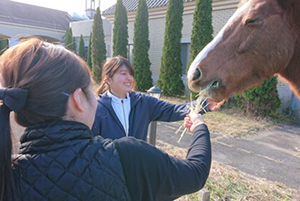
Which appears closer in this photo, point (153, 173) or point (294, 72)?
point (153, 173)

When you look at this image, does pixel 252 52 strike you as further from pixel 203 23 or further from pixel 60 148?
pixel 203 23

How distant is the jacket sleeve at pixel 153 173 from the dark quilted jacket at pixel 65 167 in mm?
45

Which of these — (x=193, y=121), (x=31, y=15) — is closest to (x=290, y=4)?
(x=193, y=121)

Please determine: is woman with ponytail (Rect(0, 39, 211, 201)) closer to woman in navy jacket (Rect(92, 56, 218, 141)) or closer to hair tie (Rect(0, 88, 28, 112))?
hair tie (Rect(0, 88, 28, 112))

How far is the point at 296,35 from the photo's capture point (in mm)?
1769

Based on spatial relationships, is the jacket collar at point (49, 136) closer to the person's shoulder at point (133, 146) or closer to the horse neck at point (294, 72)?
the person's shoulder at point (133, 146)

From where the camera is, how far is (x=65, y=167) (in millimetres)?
873

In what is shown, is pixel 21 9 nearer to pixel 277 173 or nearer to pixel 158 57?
pixel 158 57

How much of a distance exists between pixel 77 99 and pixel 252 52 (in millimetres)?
1502

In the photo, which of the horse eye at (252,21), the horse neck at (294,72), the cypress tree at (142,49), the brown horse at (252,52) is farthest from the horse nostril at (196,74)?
the cypress tree at (142,49)

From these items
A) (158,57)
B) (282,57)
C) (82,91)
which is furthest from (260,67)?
(158,57)

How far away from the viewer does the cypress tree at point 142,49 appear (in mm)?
13180

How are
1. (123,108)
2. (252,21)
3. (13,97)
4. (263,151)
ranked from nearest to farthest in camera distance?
(13,97) < (252,21) < (123,108) < (263,151)

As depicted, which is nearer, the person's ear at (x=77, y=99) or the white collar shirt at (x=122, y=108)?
the person's ear at (x=77, y=99)
